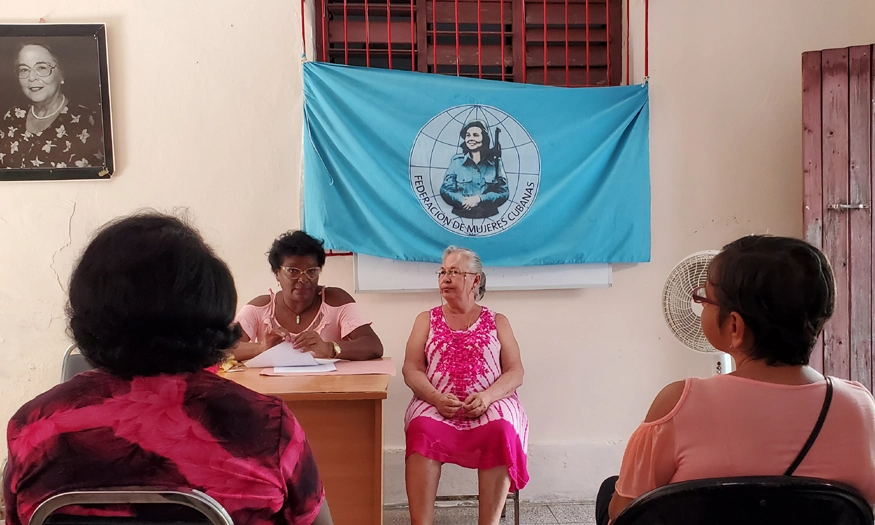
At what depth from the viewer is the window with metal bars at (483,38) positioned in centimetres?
325

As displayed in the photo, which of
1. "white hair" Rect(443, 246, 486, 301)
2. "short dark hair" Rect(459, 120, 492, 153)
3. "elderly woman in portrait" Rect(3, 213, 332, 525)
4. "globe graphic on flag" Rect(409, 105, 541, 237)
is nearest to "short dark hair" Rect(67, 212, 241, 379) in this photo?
"elderly woman in portrait" Rect(3, 213, 332, 525)

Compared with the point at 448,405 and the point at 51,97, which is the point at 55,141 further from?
the point at 448,405

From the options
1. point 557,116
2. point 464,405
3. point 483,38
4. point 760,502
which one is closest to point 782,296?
point 760,502

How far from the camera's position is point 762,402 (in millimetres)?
1176

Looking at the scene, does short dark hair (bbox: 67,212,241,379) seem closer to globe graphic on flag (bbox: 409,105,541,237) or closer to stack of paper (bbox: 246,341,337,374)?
stack of paper (bbox: 246,341,337,374)

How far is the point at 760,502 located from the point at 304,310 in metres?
2.15

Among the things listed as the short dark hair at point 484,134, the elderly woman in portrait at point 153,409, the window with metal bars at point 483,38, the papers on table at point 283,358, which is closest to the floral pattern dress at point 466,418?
the papers on table at point 283,358

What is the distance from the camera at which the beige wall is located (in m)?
3.16

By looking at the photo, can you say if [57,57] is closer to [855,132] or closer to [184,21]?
[184,21]

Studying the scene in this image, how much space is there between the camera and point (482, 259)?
3.19 meters

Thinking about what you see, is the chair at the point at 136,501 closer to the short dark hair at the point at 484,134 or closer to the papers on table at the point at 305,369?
the papers on table at the point at 305,369

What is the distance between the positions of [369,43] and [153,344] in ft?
8.37

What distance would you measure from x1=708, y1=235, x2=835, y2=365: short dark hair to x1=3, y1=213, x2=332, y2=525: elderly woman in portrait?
893mm

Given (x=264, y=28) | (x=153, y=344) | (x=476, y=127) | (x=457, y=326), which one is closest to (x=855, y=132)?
(x=476, y=127)
